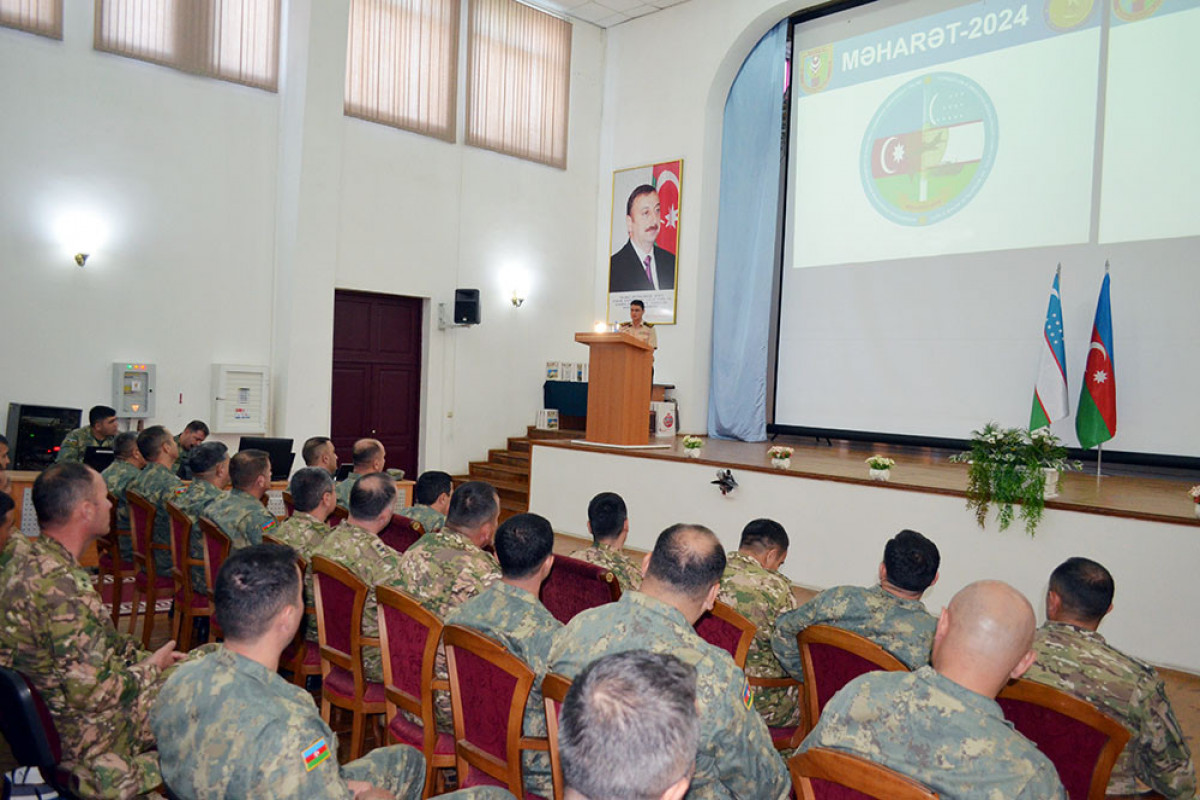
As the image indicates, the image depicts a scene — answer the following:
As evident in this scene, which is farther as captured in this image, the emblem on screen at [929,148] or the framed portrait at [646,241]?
the framed portrait at [646,241]

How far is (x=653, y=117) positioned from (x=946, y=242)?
402 cm

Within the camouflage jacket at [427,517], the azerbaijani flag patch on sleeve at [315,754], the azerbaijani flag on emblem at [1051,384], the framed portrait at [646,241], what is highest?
the framed portrait at [646,241]

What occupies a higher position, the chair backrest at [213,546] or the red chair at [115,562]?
the chair backrest at [213,546]

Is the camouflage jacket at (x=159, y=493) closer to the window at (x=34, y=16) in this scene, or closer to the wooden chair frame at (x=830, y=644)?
the wooden chair frame at (x=830, y=644)

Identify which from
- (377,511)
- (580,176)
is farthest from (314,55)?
(377,511)

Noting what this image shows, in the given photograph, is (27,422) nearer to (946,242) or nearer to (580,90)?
(580,90)

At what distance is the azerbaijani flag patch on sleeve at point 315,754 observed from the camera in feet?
4.92

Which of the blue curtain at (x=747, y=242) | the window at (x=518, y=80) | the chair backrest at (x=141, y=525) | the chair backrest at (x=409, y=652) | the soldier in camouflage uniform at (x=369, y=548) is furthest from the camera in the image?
the window at (x=518, y=80)

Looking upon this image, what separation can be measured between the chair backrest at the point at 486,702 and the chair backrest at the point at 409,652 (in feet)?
0.51

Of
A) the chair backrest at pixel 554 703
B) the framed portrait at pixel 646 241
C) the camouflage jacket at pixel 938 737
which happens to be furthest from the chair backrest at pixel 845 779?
the framed portrait at pixel 646 241

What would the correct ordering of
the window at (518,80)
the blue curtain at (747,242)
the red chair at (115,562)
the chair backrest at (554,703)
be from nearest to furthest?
1. the chair backrest at (554,703)
2. the red chair at (115,562)
3. the blue curtain at (747,242)
4. the window at (518,80)

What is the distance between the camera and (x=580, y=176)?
417 inches

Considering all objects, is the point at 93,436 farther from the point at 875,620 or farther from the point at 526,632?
the point at 875,620

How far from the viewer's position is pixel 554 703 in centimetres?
188
